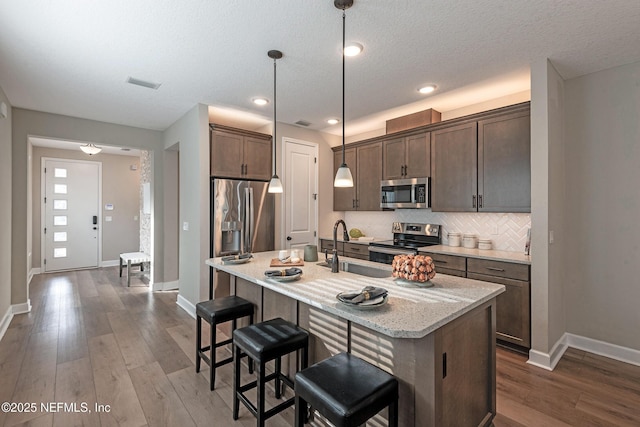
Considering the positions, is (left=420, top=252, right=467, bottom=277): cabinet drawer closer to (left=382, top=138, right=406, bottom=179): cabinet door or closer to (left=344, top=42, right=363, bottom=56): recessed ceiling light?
(left=382, top=138, right=406, bottom=179): cabinet door

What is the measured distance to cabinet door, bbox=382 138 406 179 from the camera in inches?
166

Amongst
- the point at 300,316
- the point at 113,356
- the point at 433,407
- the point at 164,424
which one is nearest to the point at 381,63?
→ the point at 300,316

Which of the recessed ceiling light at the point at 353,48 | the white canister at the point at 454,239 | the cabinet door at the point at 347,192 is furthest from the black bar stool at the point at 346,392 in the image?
the cabinet door at the point at 347,192

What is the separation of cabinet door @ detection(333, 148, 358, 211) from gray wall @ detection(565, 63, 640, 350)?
269cm

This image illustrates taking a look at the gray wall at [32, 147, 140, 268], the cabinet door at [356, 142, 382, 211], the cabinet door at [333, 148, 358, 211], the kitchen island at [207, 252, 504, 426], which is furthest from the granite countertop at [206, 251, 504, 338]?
the gray wall at [32, 147, 140, 268]

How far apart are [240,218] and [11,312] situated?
9.98ft

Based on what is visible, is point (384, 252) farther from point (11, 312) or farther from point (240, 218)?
point (11, 312)

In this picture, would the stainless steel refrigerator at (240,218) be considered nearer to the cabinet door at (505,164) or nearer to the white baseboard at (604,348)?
the cabinet door at (505,164)

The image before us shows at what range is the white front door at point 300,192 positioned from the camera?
4.68 meters

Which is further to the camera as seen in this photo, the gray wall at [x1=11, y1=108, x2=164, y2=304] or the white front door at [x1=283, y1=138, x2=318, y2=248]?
the white front door at [x1=283, y1=138, x2=318, y2=248]

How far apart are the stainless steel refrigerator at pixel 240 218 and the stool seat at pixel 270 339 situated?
1.86 metres

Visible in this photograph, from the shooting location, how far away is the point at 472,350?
1.75 metres

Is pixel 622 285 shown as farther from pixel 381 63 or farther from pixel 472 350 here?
pixel 381 63

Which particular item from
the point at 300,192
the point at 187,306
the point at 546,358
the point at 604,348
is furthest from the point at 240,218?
the point at 604,348
